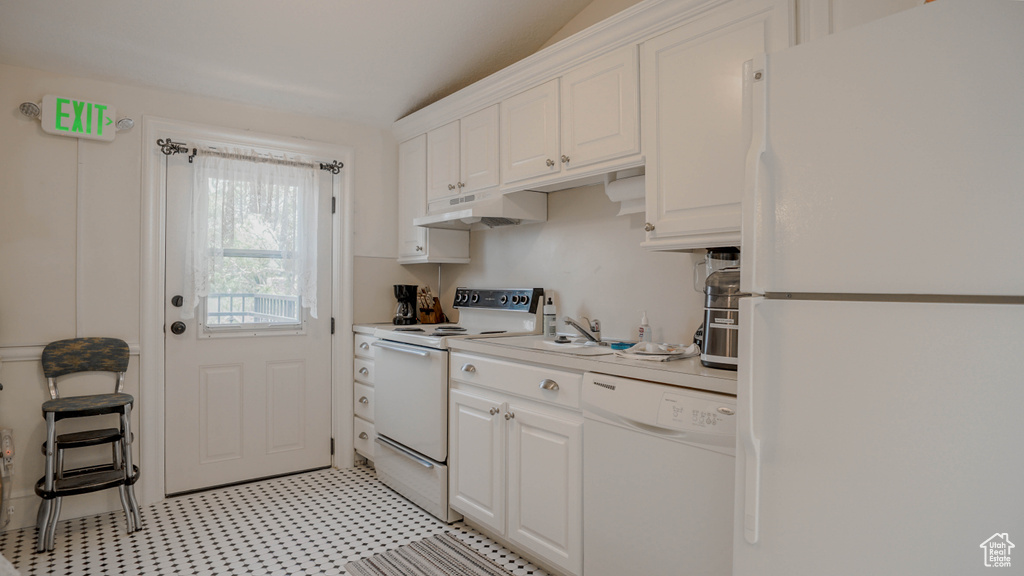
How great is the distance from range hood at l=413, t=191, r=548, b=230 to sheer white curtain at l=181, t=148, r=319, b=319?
0.88 meters

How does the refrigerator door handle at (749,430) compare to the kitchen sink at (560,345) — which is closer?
the refrigerator door handle at (749,430)

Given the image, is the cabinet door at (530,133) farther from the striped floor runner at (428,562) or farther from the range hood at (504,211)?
the striped floor runner at (428,562)

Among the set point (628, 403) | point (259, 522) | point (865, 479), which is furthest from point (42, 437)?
point (865, 479)

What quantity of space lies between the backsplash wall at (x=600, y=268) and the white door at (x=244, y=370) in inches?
50.8

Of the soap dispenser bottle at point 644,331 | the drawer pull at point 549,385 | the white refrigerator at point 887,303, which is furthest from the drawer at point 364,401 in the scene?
the white refrigerator at point 887,303

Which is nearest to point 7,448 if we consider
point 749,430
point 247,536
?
point 247,536

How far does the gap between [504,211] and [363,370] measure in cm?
145

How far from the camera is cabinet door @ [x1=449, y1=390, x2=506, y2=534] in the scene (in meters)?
2.30

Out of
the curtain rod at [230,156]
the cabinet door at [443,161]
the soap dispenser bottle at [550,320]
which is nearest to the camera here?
the soap dispenser bottle at [550,320]

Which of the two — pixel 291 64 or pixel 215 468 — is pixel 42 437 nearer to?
pixel 215 468

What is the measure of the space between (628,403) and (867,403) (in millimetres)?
802

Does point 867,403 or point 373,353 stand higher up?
point 867,403

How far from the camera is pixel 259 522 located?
266 centimetres

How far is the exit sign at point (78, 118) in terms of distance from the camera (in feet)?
8.66
